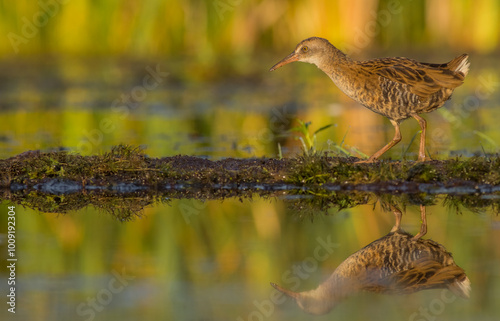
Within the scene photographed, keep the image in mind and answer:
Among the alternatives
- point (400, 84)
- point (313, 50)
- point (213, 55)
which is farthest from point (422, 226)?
point (213, 55)

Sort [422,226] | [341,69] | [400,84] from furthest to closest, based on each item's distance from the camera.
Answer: [341,69], [400,84], [422,226]

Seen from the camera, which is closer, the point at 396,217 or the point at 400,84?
the point at 396,217

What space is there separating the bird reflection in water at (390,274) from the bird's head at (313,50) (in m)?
3.15

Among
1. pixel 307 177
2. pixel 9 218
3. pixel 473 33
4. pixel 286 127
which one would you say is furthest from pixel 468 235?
pixel 473 33

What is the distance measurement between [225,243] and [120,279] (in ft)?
3.26

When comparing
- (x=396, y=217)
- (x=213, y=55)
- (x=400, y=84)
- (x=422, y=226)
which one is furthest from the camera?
(x=213, y=55)

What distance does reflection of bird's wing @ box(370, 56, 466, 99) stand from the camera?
758 centimetres

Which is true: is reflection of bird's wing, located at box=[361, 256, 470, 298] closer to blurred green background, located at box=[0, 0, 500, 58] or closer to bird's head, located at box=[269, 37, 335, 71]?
bird's head, located at box=[269, 37, 335, 71]

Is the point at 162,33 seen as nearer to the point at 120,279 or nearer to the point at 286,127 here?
the point at 286,127

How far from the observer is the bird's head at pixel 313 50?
8.24 m

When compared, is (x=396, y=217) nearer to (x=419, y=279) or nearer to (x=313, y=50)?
(x=419, y=279)

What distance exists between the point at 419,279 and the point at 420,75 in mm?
3345

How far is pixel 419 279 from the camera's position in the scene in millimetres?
4641

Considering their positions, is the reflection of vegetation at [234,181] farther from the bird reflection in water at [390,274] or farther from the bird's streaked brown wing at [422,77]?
the bird reflection in water at [390,274]
